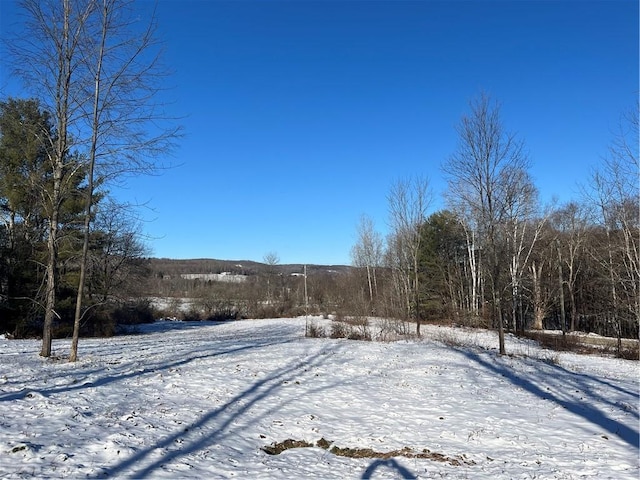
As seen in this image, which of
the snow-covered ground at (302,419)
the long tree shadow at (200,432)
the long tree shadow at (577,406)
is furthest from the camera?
the long tree shadow at (577,406)

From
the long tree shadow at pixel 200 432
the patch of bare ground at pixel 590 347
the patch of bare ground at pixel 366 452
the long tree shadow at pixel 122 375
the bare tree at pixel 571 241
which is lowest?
the patch of bare ground at pixel 590 347

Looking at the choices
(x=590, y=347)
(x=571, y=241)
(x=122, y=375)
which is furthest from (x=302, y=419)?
(x=571, y=241)

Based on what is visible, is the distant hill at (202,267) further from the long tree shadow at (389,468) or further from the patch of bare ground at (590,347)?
the long tree shadow at (389,468)

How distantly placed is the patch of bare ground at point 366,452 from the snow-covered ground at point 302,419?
60 mm

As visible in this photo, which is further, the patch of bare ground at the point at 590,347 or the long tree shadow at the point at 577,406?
the patch of bare ground at the point at 590,347

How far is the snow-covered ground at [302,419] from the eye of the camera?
563 cm

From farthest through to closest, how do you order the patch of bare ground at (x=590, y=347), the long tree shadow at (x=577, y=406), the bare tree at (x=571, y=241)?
the bare tree at (x=571, y=241) → the patch of bare ground at (x=590, y=347) → the long tree shadow at (x=577, y=406)

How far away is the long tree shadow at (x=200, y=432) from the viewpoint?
518 centimetres

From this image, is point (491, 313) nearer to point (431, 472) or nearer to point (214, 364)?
point (214, 364)

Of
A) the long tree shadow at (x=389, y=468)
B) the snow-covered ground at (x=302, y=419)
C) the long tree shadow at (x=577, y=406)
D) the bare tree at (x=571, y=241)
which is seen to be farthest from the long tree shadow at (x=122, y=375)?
the bare tree at (x=571, y=241)

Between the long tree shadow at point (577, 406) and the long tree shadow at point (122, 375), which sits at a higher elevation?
the long tree shadow at point (122, 375)

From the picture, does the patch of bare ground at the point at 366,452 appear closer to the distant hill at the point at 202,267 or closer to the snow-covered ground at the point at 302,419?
the snow-covered ground at the point at 302,419

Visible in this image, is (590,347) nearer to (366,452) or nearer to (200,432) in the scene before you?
(366,452)

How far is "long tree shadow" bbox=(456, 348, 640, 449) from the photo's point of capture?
24.8 ft
